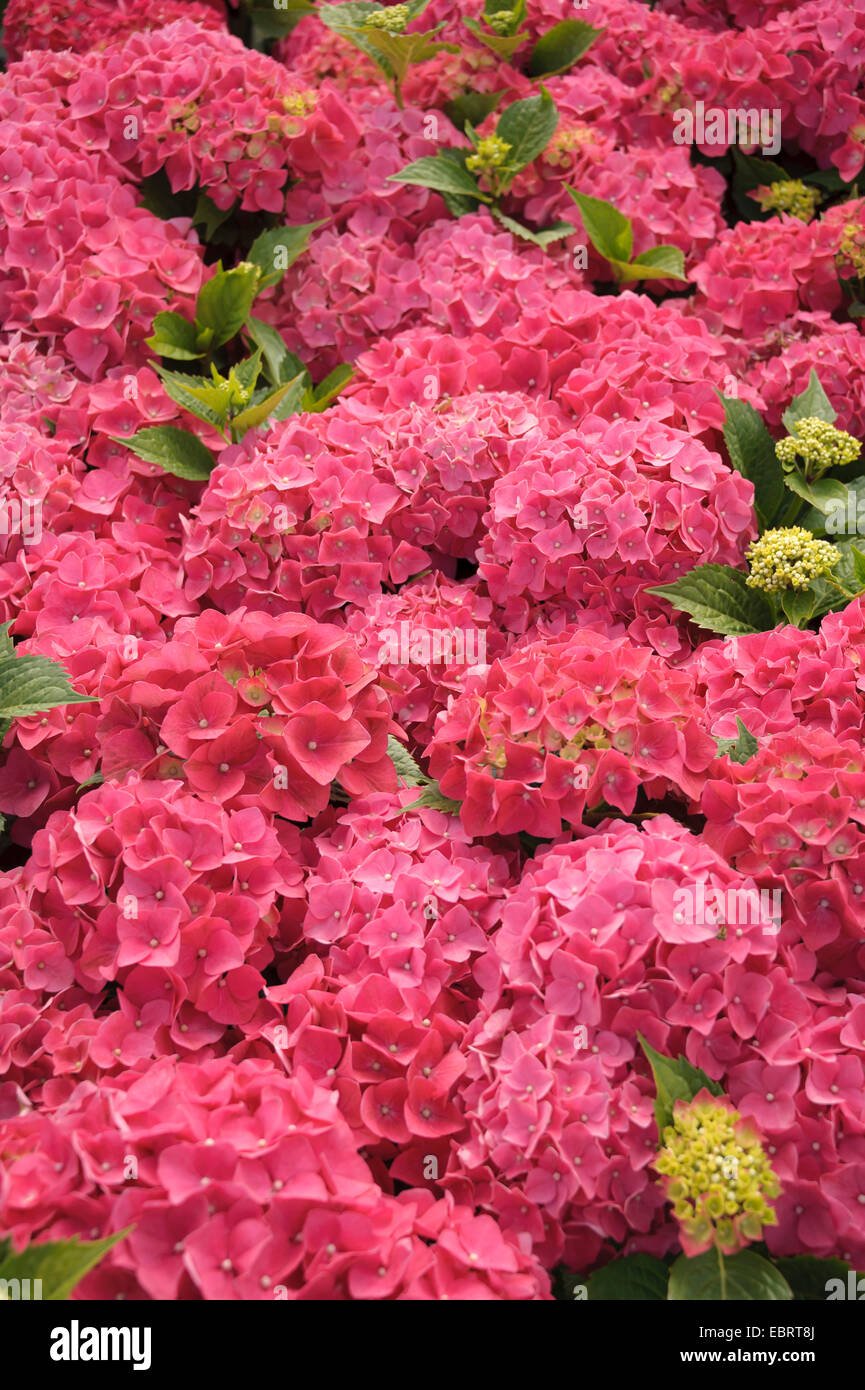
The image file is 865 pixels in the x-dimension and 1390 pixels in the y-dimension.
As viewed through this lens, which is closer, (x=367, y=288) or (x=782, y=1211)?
(x=782, y=1211)

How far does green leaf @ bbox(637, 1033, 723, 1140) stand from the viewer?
1.35 m

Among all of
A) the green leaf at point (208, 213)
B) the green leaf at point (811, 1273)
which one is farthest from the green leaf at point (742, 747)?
the green leaf at point (208, 213)

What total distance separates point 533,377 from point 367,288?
56cm

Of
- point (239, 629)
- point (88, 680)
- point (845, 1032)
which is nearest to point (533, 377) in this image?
point (239, 629)

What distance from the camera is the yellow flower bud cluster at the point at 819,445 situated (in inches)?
85.7

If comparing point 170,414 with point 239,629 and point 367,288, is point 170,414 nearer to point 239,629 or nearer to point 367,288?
point 367,288

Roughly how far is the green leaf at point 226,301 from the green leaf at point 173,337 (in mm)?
39

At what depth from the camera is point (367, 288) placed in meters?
2.70

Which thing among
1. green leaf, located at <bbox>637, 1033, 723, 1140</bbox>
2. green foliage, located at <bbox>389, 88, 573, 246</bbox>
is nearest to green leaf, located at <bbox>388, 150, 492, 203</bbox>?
green foliage, located at <bbox>389, 88, 573, 246</bbox>

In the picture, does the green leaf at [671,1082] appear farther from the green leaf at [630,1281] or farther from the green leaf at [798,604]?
the green leaf at [798,604]

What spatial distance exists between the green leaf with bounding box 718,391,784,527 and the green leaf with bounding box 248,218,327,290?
1.07 meters

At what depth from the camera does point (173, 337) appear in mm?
2463

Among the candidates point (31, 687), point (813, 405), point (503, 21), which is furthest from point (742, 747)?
point (503, 21)

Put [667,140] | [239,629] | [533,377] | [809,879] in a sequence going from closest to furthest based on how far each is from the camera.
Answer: [809,879] → [239,629] → [533,377] → [667,140]
